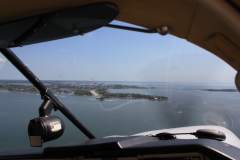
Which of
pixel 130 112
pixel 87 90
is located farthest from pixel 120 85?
pixel 130 112

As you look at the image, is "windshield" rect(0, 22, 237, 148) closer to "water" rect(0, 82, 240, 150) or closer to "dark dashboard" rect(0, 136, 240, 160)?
"water" rect(0, 82, 240, 150)

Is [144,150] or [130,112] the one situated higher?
[130,112]

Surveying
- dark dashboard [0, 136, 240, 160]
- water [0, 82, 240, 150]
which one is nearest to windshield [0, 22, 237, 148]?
water [0, 82, 240, 150]

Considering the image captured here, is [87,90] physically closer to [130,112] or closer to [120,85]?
[120,85]

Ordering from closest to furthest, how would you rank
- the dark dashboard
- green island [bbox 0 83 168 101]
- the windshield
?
the windshield < the dark dashboard < green island [bbox 0 83 168 101]

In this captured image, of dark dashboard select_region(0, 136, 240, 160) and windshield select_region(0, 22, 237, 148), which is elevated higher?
windshield select_region(0, 22, 237, 148)

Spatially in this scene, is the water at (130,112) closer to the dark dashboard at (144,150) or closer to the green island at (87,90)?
the green island at (87,90)

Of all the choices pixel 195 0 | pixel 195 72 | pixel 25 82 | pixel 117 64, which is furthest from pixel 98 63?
pixel 195 0

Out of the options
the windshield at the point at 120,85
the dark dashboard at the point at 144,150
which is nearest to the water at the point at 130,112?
the windshield at the point at 120,85
